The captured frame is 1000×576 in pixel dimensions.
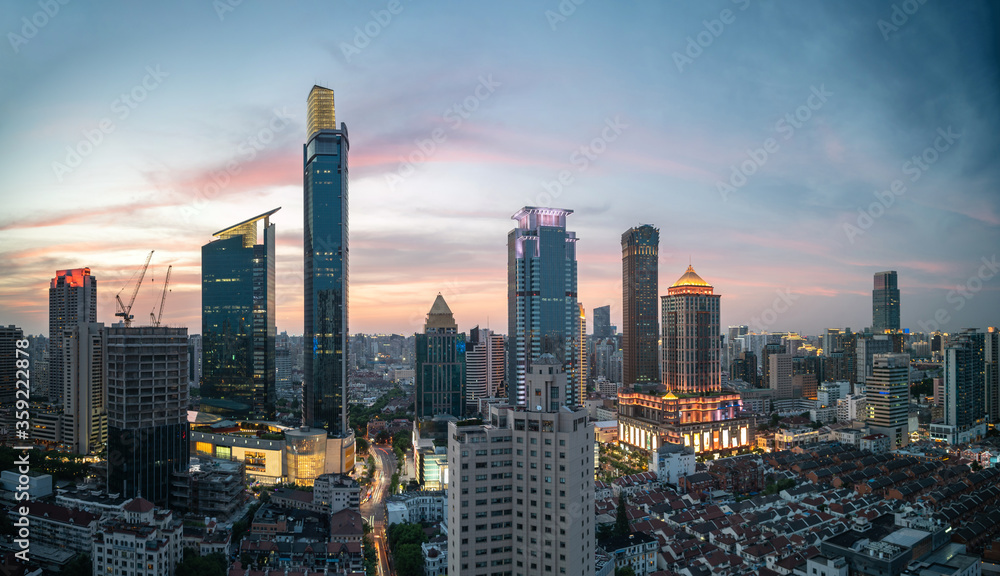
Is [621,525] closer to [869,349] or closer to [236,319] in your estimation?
[236,319]

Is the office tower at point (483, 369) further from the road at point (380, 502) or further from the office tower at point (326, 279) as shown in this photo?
the office tower at point (326, 279)

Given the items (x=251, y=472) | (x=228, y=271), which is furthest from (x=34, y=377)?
(x=251, y=472)

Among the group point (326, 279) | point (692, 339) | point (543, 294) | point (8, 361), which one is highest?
point (326, 279)

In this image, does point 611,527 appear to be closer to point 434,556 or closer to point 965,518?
Result: point 434,556

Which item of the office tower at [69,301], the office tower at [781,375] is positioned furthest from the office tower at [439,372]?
the office tower at [781,375]

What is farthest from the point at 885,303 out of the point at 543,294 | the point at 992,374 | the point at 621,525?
the point at 621,525

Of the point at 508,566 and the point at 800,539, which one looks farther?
the point at 800,539
